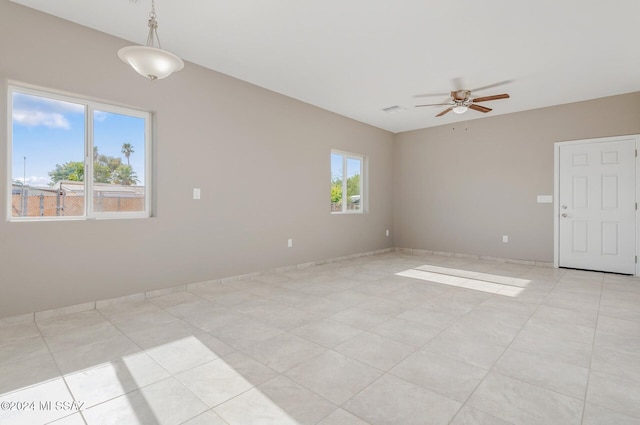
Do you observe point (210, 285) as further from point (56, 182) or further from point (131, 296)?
point (56, 182)

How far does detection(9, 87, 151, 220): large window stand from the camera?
300 cm

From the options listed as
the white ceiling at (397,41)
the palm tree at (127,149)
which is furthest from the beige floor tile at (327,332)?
the white ceiling at (397,41)

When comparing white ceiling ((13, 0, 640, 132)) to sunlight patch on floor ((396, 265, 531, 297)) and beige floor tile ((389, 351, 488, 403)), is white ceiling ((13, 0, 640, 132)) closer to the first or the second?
sunlight patch on floor ((396, 265, 531, 297))

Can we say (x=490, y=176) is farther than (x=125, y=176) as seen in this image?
Yes

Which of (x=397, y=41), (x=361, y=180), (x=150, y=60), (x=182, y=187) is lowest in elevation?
(x=182, y=187)

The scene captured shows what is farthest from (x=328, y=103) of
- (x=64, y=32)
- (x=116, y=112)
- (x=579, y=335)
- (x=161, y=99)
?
(x=579, y=335)

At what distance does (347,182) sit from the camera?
21.6 ft

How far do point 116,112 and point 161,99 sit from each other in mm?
490

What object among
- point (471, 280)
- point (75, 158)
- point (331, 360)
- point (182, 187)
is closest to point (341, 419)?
point (331, 360)

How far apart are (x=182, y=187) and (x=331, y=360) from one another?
109 inches

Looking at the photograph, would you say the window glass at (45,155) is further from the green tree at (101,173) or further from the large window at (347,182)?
the large window at (347,182)

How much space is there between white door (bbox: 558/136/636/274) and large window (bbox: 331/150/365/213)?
3520 mm

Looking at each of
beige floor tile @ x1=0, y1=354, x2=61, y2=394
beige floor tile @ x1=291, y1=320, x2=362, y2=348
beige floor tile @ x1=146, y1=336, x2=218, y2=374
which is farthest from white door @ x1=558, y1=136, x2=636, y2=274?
beige floor tile @ x1=0, y1=354, x2=61, y2=394

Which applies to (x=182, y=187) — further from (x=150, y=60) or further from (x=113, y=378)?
(x=113, y=378)
